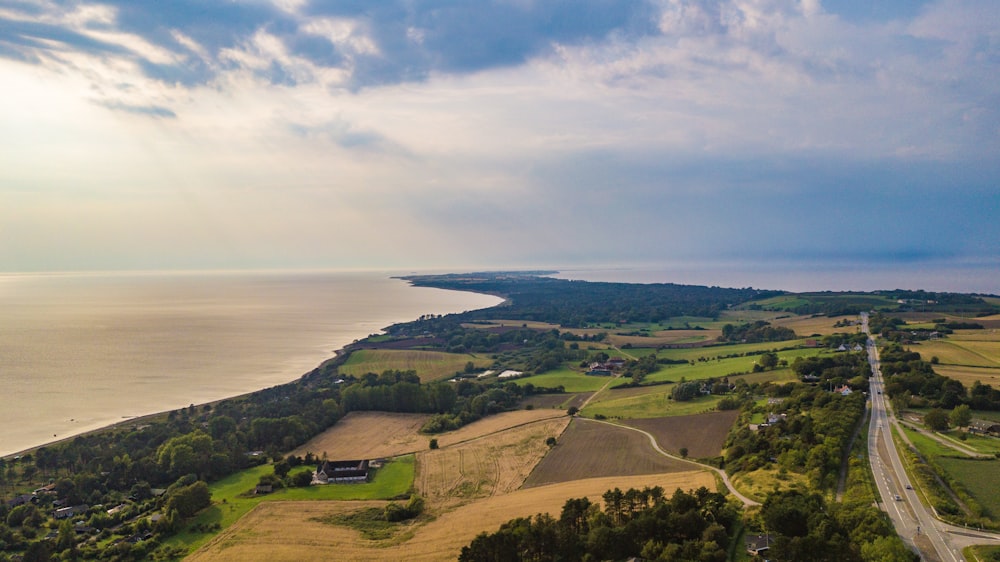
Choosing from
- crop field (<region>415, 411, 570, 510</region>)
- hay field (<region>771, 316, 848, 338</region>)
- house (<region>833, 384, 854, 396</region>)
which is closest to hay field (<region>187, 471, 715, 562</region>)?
crop field (<region>415, 411, 570, 510</region>)

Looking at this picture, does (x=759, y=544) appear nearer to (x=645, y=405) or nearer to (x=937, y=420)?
(x=937, y=420)

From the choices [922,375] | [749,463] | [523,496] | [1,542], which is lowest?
[1,542]

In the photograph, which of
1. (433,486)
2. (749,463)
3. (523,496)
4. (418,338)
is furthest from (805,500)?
(418,338)

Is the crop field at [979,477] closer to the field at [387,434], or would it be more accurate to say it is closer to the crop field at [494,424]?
the crop field at [494,424]

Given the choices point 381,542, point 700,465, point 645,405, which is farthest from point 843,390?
point 381,542

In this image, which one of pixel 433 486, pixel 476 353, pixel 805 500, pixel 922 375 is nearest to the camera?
pixel 805 500

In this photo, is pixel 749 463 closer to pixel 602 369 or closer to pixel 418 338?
pixel 602 369
